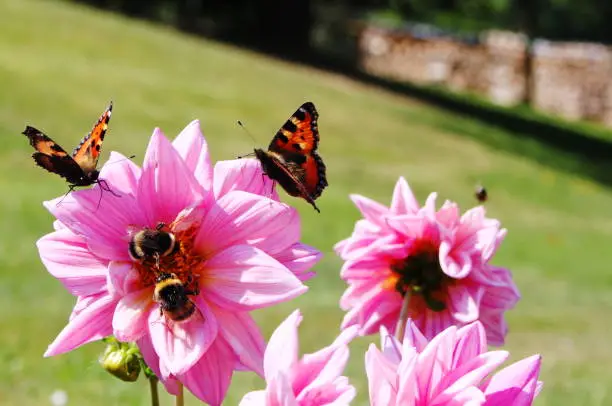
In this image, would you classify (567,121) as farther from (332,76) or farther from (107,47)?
(107,47)

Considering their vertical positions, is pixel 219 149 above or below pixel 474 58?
above

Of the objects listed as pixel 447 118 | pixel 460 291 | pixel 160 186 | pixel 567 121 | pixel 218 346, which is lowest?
pixel 567 121

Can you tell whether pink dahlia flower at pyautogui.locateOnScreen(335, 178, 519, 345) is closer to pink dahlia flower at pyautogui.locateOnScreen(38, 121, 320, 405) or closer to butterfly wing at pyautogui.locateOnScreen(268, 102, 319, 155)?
butterfly wing at pyautogui.locateOnScreen(268, 102, 319, 155)

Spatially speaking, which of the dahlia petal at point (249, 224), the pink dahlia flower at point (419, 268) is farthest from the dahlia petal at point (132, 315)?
the pink dahlia flower at point (419, 268)

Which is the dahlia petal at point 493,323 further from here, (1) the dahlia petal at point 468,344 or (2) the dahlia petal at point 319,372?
(2) the dahlia petal at point 319,372

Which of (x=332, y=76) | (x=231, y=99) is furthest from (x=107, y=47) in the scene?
(x=332, y=76)
